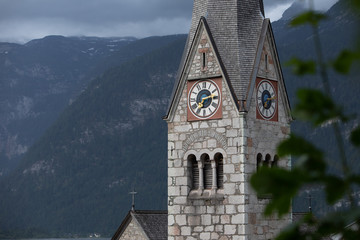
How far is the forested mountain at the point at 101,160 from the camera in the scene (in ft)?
538

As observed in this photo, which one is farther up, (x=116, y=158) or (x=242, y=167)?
(x=116, y=158)

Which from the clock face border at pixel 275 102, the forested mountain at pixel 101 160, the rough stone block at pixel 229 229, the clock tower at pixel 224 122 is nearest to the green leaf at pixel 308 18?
the clock tower at pixel 224 122

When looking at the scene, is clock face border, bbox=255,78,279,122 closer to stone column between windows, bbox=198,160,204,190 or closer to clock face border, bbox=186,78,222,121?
clock face border, bbox=186,78,222,121

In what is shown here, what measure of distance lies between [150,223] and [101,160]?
5929 inches

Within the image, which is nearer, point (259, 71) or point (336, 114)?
point (336, 114)

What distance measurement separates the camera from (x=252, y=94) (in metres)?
23.7

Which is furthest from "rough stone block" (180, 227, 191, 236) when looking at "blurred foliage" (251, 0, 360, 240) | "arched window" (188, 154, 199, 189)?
"blurred foliage" (251, 0, 360, 240)

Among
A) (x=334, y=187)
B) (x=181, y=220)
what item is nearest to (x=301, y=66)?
(x=334, y=187)

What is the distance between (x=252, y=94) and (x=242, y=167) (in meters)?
2.09

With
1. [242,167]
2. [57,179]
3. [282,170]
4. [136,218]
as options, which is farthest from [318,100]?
[57,179]

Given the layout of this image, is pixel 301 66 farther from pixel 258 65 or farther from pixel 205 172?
pixel 258 65

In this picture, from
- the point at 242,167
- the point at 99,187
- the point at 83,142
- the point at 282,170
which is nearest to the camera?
the point at 282,170

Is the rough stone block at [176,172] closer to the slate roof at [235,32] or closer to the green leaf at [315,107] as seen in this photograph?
the slate roof at [235,32]

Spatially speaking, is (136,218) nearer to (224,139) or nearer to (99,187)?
(224,139)
